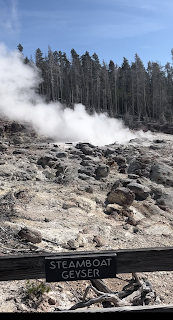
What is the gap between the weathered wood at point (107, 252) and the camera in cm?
226

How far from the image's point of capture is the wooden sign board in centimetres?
213

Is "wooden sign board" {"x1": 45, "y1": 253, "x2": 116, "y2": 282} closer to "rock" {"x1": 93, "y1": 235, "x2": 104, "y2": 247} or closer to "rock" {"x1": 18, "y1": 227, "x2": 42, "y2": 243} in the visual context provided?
"rock" {"x1": 18, "y1": 227, "x2": 42, "y2": 243}

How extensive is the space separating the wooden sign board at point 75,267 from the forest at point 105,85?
129ft

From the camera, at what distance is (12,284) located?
400 cm

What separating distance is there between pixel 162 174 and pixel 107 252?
1184 cm

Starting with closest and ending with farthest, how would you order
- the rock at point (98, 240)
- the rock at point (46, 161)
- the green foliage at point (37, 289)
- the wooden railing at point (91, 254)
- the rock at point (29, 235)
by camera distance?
the wooden railing at point (91, 254) < the green foliage at point (37, 289) < the rock at point (29, 235) < the rock at point (98, 240) < the rock at point (46, 161)

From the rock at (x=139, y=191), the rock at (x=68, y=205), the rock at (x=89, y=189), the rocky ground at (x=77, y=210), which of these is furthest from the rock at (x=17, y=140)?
the rock at (x=68, y=205)

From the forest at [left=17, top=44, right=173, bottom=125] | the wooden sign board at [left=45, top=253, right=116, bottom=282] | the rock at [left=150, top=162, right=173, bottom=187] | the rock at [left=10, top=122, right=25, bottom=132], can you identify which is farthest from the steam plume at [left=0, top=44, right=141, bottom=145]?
the wooden sign board at [left=45, top=253, right=116, bottom=282]

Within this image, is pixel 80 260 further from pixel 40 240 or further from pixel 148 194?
pixel 148 194

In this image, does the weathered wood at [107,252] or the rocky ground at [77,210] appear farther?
the rocky ground at [77,210]

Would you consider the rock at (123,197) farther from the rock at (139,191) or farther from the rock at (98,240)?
the rock at (98,240)

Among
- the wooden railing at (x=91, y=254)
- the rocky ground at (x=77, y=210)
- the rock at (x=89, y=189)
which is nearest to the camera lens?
the wooden railing at (x=91, y=254)

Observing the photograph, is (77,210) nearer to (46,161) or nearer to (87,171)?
(87,171)

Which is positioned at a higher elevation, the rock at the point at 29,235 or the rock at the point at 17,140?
the rock at the point at 17,140
